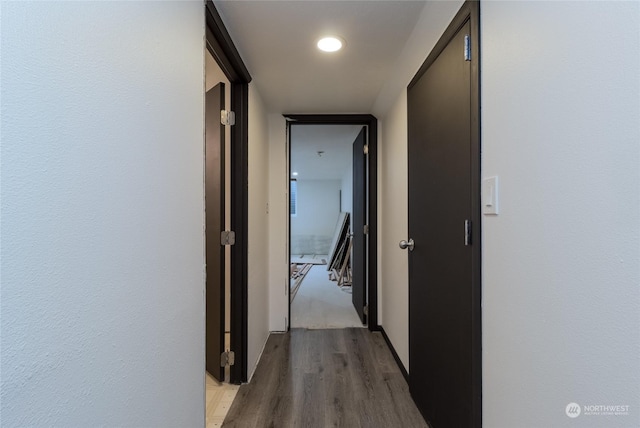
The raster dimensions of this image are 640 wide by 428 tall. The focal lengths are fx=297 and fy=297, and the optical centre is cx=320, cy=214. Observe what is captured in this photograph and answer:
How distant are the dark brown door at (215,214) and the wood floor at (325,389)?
16.1 inches

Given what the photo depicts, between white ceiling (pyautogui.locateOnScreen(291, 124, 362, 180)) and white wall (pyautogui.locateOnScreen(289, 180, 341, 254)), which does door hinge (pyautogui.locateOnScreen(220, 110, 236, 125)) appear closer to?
white ceiling (pyautogui.locateOnScreen(291, 124, 362, 180))

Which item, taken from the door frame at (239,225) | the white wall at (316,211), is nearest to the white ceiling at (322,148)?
the white wall at (316,211)

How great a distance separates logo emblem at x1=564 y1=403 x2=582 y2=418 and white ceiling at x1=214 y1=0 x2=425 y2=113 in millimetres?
1571

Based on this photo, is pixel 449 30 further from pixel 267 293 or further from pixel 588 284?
pixel 267 293

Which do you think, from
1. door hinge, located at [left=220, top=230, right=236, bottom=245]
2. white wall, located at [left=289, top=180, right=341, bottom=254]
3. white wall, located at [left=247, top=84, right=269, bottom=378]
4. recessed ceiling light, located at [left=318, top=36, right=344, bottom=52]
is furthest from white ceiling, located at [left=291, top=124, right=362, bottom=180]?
door hinge, located at [left=220, top=230, right=236, bottom=245]

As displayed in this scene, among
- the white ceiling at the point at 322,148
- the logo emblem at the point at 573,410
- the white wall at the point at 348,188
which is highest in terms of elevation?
the white ceiling at the point at 322,148

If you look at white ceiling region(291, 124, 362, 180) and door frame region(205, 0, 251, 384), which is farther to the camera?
white ceiling region(291, 124, 362, 180)

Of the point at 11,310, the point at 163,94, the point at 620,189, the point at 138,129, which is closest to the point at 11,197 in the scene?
the point at 11,310

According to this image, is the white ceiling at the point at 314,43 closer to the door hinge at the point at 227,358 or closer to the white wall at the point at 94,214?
the white wall at the point at 94,214

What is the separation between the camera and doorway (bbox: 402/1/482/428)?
1.13m

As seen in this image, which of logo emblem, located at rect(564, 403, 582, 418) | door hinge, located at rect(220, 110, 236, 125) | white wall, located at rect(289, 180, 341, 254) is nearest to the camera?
logo emblem, located at rect(564, 403, 582, 418)

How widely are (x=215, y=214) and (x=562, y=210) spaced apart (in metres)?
1.80

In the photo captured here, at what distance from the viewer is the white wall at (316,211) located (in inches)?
315

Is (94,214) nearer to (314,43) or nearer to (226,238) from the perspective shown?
(226,238)
